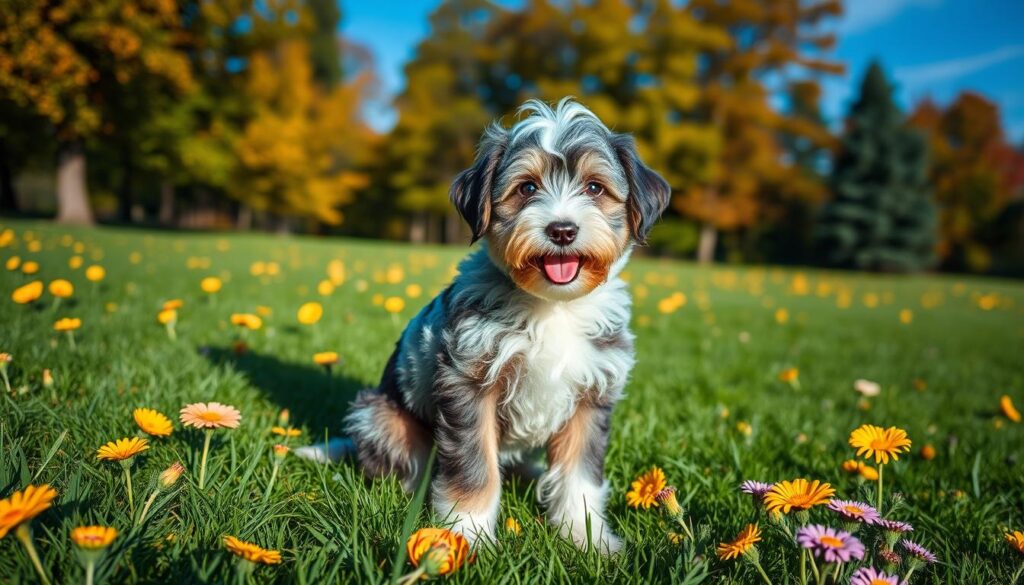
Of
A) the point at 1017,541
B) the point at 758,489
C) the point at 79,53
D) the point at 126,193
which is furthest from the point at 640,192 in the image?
the point at 126,193

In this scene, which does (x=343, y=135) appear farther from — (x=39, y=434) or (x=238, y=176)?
(x=39, y=434)

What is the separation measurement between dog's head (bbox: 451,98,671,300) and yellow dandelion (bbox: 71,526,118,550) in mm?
1751

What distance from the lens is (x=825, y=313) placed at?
11.6 m

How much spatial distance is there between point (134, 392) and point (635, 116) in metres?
33.5

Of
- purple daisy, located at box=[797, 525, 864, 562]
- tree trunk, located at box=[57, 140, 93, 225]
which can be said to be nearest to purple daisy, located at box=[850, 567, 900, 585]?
purple daisy, located at box=[797, 525, 864, 562]

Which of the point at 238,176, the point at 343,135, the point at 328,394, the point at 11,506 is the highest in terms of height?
the point at 343,135

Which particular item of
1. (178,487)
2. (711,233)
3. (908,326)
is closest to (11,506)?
Answer: (178,487)

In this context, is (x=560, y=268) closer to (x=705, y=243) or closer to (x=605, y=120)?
(x=605, y=120)

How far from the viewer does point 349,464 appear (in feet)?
9.28

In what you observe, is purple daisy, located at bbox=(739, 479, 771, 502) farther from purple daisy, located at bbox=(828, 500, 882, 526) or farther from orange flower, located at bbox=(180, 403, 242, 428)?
orange flower, located at bbox=(180, 403, 242, 428)

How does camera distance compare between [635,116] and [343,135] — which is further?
[343,135]

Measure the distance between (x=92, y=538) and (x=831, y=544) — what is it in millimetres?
1873

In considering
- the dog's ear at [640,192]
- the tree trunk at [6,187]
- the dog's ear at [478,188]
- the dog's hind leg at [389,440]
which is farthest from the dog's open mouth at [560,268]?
→ the tree trunk at [6,187]

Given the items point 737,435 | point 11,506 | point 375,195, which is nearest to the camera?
point 11,506
